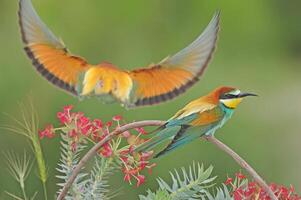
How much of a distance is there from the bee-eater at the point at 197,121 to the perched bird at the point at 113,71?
4cm

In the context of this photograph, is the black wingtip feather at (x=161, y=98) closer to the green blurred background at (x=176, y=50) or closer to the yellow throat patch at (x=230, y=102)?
the yellow throat patch at (x=230, y=102)

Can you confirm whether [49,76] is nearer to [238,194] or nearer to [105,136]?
[105,136]

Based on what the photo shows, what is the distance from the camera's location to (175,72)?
35.9 inches

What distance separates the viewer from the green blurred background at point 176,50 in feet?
5.19

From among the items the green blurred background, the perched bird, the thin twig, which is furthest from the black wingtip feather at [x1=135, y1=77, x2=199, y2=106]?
the green blurred background


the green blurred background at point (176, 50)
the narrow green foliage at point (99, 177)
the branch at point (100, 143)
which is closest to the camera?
the branch at point (100, 143)

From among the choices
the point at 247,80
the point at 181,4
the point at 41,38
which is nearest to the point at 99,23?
the point at 181,4

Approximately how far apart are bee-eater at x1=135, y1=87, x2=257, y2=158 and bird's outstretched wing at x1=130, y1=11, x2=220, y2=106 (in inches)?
1.5

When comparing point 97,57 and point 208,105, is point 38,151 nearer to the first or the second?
point 208,105

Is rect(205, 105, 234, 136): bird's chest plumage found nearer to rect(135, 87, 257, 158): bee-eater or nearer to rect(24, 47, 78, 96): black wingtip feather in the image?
rect(135, 87, 257, 158): bee-eater

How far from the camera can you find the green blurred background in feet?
5.19

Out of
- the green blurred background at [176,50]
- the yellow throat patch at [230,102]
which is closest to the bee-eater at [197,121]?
the yellow throat patch at [230,102]

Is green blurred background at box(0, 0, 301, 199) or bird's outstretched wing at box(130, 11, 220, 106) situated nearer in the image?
bird's outstretched wing at box(130, 11, 220, 106)

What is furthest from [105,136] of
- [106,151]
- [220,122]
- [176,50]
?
[176,50]
